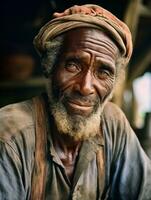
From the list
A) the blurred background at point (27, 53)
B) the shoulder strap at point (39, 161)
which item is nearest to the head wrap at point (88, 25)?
the shoulder strap at point (39, 161)

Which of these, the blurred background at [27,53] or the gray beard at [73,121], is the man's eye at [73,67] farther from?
the blurred background at [27,53]

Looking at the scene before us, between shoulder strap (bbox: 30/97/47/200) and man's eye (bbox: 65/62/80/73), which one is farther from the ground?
man's eye (bbox: 65/62/80/73)

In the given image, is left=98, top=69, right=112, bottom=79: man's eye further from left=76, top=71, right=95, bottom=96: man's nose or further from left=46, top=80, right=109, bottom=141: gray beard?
left=46, top=80, right=109, bottom=141: gray beard

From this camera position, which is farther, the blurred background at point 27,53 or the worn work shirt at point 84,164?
the blurred background at point 27,53

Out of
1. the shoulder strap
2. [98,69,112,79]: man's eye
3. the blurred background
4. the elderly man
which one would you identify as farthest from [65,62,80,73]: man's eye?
the blurred background

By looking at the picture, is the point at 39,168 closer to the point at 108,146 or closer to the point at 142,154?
the point at 108,146

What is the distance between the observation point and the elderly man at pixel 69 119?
2291 millimetres

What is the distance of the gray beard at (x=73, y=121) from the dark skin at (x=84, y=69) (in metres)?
0.03

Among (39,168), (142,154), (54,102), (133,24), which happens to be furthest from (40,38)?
(133,24)

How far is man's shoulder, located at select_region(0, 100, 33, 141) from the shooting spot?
227cm

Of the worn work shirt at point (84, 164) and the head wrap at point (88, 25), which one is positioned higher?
the head wrap at point (88, 25)

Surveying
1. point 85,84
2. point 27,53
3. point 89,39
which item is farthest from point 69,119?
point 27,53

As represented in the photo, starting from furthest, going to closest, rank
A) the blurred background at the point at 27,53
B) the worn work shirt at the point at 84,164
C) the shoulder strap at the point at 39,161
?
the blurred background at the point at 27,53
the shoulder strap at the point at 39,161
the worn work shirt at the point at 84,164

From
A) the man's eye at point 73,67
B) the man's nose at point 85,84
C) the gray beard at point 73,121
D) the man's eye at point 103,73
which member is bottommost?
the gray beard at point 73,121
